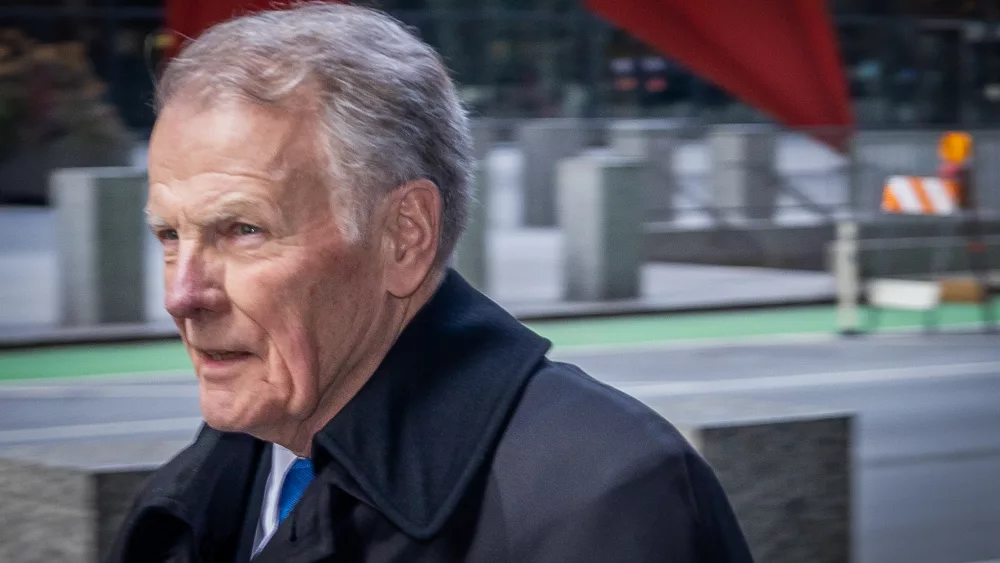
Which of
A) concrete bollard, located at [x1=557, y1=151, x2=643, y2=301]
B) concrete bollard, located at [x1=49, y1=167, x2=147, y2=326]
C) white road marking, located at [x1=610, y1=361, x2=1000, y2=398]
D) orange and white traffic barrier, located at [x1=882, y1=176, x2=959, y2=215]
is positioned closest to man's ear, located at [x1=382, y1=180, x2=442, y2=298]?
white road marking, located at [x1=610, y1=361, x2=1000, y2=398]

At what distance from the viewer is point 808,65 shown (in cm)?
2238

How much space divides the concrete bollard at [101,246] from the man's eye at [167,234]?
12.7 metres

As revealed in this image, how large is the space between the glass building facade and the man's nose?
94.1ft

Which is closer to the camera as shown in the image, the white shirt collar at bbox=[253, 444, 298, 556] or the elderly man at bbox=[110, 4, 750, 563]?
the elderly man at bbox=[110, 4, 750, 563]

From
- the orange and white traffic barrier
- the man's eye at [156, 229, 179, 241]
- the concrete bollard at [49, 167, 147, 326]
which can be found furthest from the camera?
the orange and white traffic barrier

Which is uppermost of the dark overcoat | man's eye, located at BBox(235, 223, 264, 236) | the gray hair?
the gray hair

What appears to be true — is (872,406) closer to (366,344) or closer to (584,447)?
(366,344)

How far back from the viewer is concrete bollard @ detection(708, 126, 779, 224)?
2083 centimetres

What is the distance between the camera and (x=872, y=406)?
37.8 ft

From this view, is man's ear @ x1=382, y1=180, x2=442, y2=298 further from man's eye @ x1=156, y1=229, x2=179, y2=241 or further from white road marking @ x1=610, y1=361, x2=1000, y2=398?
white road marking @ x1=610, y1=361, x2=1000, y2=398

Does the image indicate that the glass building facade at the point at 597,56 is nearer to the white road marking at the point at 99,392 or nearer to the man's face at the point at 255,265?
the white road marking at the point at 99,392

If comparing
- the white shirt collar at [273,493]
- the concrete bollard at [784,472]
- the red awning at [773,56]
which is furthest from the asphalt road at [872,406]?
the red awning at [773,56]

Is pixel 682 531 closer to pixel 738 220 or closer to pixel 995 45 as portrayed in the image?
pixel 738 220

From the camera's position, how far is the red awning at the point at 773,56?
20.6m
